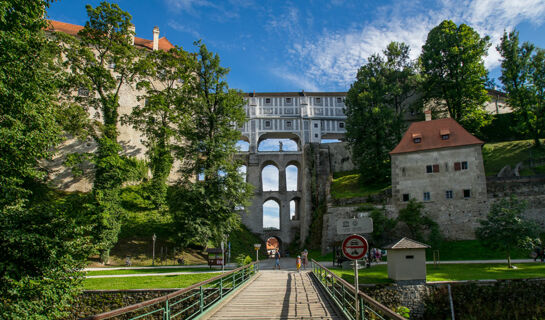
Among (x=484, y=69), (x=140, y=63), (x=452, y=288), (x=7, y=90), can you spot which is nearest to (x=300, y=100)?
(x=484, y=69)

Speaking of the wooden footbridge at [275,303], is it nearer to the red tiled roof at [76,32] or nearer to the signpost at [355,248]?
the signpost at [355,248]

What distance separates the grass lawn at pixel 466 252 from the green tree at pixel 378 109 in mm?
10466

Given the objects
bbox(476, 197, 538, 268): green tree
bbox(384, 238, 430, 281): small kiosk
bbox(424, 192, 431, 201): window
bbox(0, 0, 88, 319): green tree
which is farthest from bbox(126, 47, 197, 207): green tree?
bbox(476, 197, 538, 268): green tree

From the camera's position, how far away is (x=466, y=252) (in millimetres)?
27078

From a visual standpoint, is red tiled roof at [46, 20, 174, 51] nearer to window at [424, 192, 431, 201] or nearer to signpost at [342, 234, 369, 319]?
window at [424, 192, 431, 201]

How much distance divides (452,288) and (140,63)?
25.7 metres

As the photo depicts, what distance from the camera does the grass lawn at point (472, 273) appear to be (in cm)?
1730

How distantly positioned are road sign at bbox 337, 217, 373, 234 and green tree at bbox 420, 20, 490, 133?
3516cm

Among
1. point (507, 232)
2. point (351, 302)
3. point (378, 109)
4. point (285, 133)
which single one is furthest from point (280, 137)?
point (351, 302)

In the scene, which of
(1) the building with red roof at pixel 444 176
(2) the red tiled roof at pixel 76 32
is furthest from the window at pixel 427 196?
(2) the red tiled roof at pixel 76 32

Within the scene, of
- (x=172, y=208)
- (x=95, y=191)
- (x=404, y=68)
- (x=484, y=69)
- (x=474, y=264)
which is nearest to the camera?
(x=474, y=264)

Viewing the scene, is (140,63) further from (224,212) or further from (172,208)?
(224,212)

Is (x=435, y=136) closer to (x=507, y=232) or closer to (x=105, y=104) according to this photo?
(x=507, y=232)

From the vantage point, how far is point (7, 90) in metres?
11.1
